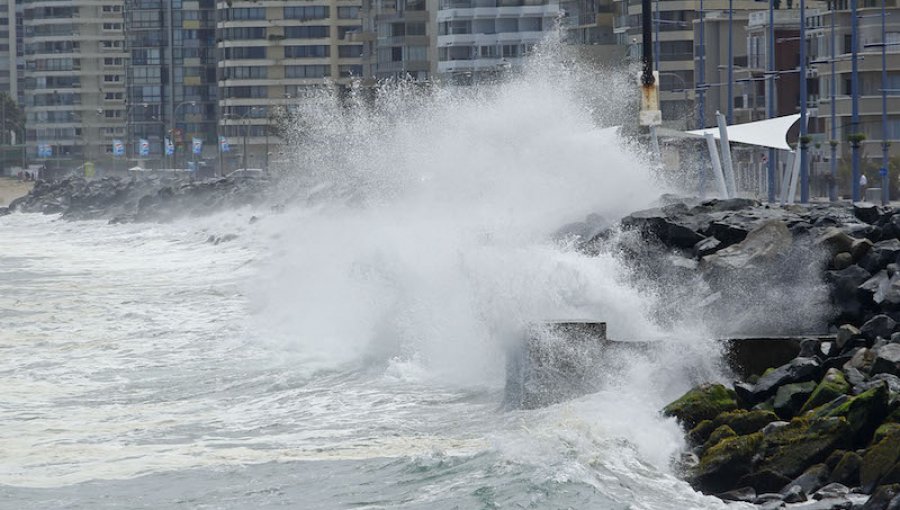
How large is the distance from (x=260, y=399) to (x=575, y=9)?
75496 mm

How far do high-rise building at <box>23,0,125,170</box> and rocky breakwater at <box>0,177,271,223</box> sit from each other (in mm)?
32651

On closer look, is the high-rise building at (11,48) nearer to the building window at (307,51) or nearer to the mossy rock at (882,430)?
the building window at (307,51)

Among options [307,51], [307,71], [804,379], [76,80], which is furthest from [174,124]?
[804,379]

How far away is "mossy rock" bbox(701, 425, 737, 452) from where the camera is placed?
13805 mm

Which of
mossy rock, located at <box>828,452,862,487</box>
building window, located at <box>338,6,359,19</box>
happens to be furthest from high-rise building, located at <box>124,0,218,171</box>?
mossy rock, located at <box>828,452,862,487</box>

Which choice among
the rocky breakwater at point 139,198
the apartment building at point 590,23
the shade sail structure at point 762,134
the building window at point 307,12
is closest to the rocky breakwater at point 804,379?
the shade sail structure at point 762,134

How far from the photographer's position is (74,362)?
23.4 m

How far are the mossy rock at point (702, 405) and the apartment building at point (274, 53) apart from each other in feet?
340

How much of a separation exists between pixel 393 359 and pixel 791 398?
7.98 m

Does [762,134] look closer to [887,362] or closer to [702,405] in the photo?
[887,362]

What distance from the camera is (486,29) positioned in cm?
9669

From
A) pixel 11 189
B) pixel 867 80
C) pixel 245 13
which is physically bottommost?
pixel 11 189

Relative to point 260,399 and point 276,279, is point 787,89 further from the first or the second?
point 260,399

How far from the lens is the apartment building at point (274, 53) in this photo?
390 ft
